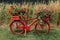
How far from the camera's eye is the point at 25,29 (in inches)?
337

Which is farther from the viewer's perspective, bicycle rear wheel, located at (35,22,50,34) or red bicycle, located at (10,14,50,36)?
bicycle rear wheel, located at (35,22,50,34)

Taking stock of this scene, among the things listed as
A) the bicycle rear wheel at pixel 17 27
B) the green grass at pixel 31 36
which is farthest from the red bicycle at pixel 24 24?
the green grass at pixel 31 36

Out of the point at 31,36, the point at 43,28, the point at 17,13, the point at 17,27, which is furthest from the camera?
the point at 43,28

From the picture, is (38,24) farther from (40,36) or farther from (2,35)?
(2,35)

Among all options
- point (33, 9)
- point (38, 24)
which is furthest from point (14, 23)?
point (33, 9)

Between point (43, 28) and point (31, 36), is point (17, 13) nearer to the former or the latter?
point (31, 36)

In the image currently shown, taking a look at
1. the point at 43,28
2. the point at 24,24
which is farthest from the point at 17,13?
the point at 43,28

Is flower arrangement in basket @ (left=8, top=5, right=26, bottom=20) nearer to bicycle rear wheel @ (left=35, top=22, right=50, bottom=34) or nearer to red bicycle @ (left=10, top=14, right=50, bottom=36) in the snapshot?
red bicycle @ (left=10, top=14, right=50, bottom=36)

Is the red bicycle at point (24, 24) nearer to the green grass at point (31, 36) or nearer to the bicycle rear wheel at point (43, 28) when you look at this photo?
the bicycle rear wheel at point (43, 28)

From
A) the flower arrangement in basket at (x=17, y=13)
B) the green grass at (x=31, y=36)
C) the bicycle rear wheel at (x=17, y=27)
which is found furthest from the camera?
the bicycle rear wheel at (x=17, y=27)

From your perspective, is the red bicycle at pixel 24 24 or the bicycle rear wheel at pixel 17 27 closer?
the red bicycle at pixel 24 24

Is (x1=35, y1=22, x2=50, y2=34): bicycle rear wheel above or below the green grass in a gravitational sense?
above

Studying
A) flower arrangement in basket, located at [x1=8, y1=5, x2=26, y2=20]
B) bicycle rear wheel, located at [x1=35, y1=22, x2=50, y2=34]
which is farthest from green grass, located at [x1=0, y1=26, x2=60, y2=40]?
flower arrangement in basket, located at [x1=8, y1=5, x2=26, y2=20]

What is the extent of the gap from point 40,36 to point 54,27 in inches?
65.6
